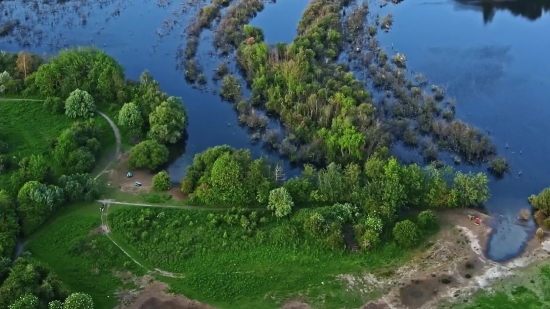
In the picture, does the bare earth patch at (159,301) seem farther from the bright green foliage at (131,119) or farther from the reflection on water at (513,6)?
the reflection on water at (513,6)

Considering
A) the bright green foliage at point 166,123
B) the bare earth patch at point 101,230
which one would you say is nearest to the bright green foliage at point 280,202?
the bare earth patch at point 101,230

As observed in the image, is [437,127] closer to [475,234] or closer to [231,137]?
[475,234]

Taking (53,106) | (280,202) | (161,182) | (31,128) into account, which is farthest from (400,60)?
(31,128)

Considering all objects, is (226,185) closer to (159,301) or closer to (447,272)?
(159,301)

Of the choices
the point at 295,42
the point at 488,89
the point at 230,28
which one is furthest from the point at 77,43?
the point at 488,89

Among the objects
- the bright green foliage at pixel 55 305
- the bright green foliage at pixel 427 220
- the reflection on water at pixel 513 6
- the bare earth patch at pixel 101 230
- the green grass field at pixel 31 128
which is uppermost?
the reflection on water at pixel 513 6

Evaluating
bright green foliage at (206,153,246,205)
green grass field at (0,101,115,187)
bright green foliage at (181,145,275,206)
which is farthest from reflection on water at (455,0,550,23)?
green grass field at (0,101,115,187)
